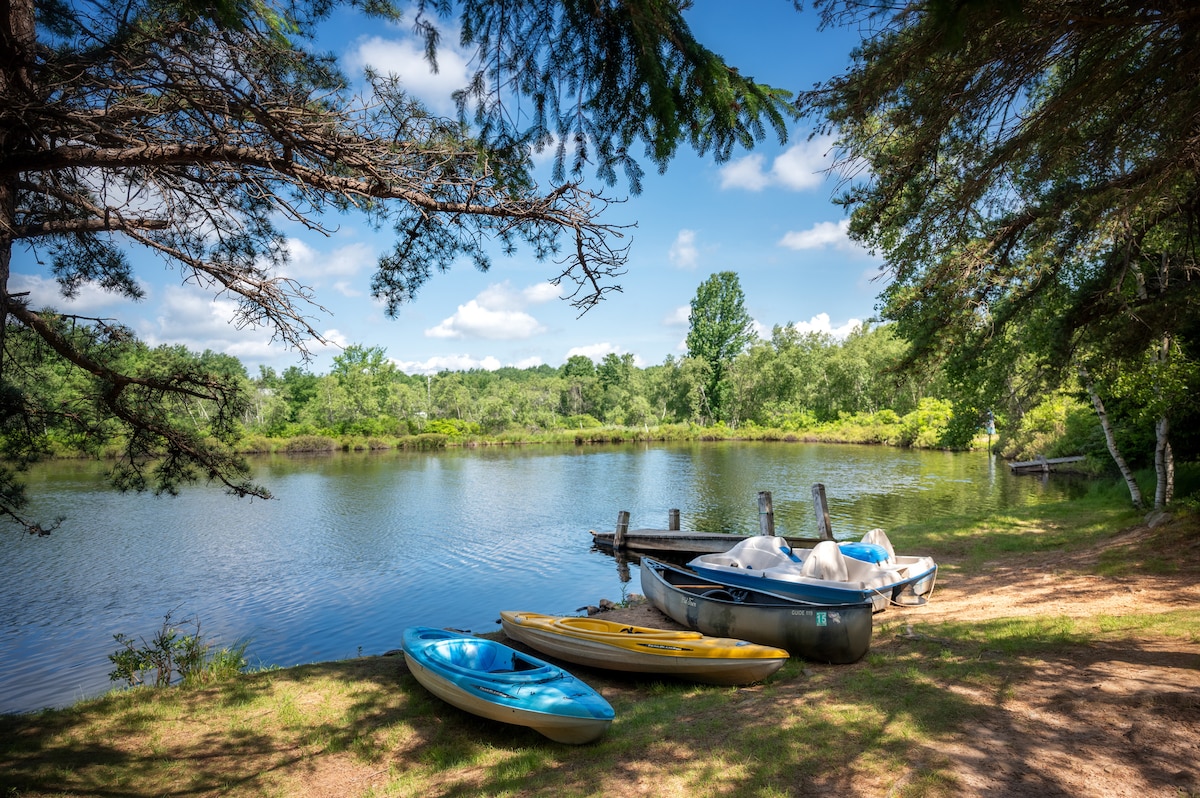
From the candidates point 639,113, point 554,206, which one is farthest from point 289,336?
point 639,113

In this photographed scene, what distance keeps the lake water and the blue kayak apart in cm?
399

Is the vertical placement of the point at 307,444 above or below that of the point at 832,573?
above

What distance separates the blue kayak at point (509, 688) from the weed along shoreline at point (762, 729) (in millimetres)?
243

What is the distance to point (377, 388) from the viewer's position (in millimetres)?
69312

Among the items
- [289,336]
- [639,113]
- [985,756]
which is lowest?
[985,756]

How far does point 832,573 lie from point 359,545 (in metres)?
14.2

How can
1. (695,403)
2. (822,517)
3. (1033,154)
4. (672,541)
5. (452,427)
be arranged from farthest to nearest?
(695,403)
(452,427)
(672,541)
(822,517)
(1033,154)

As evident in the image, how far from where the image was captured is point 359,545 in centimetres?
1906

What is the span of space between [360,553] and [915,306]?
50.9 feet

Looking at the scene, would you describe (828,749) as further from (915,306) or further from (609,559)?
(609,559)

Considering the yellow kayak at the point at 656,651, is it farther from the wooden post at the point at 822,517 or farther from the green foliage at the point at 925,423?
the green foliage at the point at 925,423

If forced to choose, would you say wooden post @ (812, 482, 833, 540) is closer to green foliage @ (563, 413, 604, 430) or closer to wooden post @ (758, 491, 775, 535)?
wooden post @ (758, 491, 775, 535)

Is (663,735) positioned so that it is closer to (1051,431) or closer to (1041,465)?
(1041,465)

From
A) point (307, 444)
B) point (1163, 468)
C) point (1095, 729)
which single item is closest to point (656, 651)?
point (1095, 729)
